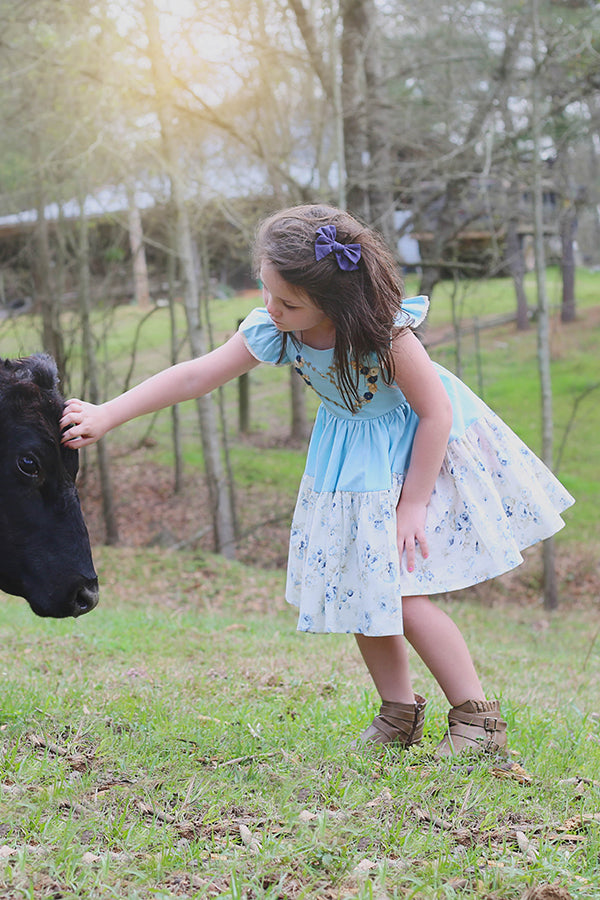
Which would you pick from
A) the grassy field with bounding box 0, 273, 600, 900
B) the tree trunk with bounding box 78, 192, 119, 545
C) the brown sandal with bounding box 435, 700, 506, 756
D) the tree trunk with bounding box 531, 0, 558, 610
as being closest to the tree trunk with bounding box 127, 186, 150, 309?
the tree trunk with bounding box 78, 192, 119, 545

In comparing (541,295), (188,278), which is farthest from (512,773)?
(188,278)

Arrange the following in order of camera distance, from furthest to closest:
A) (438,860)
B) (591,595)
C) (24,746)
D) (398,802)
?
(591,595) → (24,746) → (398,802) → (438,860)

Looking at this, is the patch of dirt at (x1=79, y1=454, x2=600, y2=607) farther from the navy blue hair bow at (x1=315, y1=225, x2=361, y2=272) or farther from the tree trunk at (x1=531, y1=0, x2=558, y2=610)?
the navy blue hair bow at (x1=315, y1=225, x2=361, y2=272)

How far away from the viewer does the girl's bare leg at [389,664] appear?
3.40m

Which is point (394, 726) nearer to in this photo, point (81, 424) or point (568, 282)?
point (81, 424)

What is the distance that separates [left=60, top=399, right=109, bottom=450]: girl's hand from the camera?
3176 millimetres

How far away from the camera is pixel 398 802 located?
2.84m

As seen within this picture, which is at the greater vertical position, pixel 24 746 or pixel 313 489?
pixel 313 489

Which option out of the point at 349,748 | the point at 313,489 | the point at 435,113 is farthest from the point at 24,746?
the point at 435,113

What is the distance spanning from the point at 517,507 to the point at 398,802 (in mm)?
1175

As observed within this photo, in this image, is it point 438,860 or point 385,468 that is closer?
point 438,860

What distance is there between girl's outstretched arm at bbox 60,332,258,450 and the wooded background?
22.5ft

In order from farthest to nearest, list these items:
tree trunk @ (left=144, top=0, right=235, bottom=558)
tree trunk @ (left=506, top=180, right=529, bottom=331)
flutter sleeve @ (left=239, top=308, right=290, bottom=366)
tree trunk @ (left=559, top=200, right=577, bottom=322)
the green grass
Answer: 1. tree trunk @ (left=559, top=200, right=577, bottom=322)
2. tree trunk @ (left=506, top=180, right=529, bottom=331)
3. tree trunk @ (left=144, top=0, right=235, bottom=558)
4. flutter sleeve @ (left=239, top=308, right=290, bottom=366)
5. the green grass

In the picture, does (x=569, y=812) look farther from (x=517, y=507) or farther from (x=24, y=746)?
(x=24, y=746)
